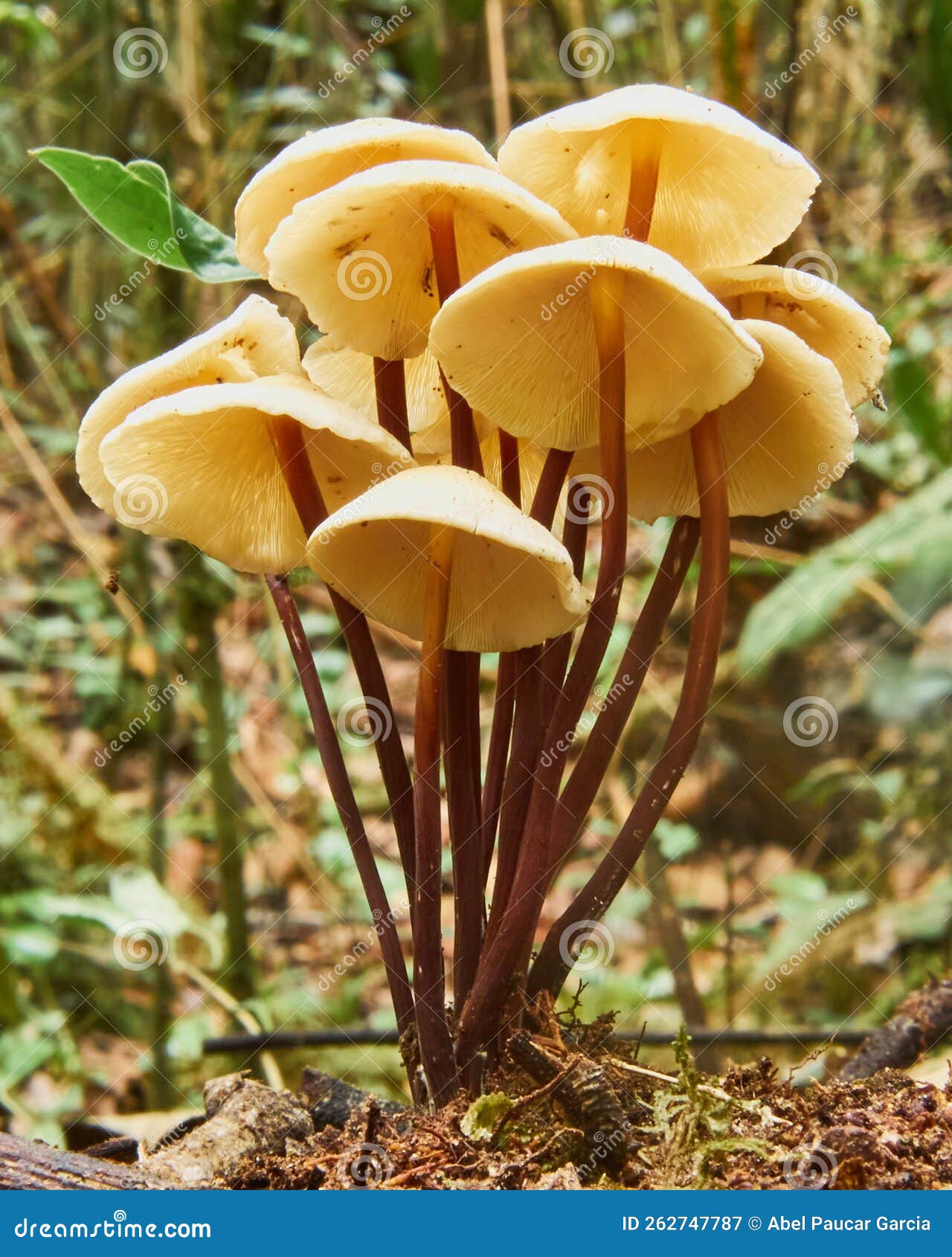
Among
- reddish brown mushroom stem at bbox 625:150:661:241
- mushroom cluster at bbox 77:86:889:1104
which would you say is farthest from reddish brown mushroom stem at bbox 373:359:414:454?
reddish brown mushroom stem at bbox 625:150:661:241

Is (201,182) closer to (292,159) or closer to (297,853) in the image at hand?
(292,159)

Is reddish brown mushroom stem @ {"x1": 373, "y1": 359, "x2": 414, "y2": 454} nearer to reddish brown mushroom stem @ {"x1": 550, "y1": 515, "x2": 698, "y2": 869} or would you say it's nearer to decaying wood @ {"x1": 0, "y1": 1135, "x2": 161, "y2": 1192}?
reddish brown mushroom stem @ {"x1": 550, "y1": 515, "x2": 698, "y2": 869}

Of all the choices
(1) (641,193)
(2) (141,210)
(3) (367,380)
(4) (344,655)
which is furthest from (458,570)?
(4) (344,655)

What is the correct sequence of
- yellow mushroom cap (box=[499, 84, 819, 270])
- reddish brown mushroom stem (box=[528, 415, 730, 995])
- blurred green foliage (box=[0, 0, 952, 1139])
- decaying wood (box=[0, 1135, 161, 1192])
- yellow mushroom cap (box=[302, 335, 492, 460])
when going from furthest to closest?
1. blurred green foliage (box=[0, 0, 952, 1139])
2. yellow mushroom cap (box=[302, 335, 492, 460])
3. reddish brown mushroom stem (box=[528, 415, 730, 995])
4. yellow mushroom cap (box=[499, 84, 819, 270])
5. decaying wood (box=[0, 1135, 161, 1192])

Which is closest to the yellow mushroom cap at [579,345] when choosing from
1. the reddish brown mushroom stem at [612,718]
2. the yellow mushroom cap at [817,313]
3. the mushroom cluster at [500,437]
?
the mushroom cluster at [500,437]

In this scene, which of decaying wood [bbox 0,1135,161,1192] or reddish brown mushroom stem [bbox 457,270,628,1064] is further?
reddish brown mushroom stem [bbox 457,270,628,1064]

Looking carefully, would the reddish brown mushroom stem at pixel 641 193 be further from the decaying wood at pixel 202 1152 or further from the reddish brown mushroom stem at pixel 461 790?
the decaying wood at pixel 202 1152

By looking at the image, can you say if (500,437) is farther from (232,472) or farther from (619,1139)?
(619,1139)
